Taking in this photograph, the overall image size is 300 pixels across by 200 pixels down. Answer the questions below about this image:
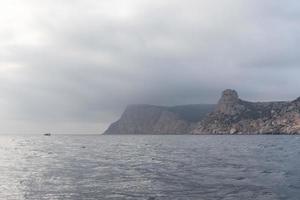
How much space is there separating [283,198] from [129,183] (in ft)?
64.0

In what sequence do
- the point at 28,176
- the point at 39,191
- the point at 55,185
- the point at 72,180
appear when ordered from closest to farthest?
the point at 39,191, the point at 55,185, the point at 72,180, the point at 28,176

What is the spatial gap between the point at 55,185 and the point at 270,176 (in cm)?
2949

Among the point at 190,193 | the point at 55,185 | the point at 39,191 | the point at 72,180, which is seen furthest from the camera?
the point at 72,180

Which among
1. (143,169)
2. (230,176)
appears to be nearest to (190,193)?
(230,176)

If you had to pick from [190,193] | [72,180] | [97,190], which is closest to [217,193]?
[190,193]

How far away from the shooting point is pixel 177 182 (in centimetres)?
5400

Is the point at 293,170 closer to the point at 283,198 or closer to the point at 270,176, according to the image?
the point at 270,176

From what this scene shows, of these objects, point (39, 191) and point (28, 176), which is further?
point (28, 176)

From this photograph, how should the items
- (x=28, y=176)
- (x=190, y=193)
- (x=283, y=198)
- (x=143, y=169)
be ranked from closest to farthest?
(x=283, y=198) → (x=190, y=193) → (x=28, y=176) → (x=143, y=169)

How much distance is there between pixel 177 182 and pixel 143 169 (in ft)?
58.9

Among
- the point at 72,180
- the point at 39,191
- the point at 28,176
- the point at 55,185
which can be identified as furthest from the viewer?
the point at 28,176

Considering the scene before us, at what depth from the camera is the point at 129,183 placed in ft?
176

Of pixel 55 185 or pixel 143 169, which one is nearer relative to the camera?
pixel 55 185

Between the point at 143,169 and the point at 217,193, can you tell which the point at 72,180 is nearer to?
the point at 143,169
